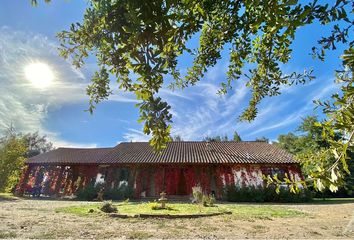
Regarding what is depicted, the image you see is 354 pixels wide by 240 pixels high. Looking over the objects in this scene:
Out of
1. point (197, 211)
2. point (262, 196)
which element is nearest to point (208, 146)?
point (262, 196)

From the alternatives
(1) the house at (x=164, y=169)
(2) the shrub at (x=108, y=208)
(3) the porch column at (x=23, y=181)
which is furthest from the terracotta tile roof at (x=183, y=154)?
(2) the shrub at (x=108, y=208)

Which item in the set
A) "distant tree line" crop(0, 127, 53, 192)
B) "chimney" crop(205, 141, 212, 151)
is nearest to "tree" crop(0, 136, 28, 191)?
"distant tree line" crop(0, 127, 53, 192)

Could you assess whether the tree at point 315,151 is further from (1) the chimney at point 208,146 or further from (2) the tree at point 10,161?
(2) the tree at point 10,161

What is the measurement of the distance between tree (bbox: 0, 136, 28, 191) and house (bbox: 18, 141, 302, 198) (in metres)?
1.27

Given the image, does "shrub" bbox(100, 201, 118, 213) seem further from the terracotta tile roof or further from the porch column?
the porch column

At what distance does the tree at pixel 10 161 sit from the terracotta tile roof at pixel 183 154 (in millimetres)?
1846

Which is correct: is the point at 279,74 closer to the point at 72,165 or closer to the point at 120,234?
the point at 120,234

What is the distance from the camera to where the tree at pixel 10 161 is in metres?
21.5

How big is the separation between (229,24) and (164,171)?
20.3m

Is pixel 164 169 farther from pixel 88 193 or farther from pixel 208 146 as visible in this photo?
pixel 88 193

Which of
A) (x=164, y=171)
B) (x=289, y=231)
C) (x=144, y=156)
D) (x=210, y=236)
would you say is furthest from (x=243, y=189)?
(x=210, y=236)

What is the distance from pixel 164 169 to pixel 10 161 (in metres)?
14.5

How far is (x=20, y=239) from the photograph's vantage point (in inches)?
215

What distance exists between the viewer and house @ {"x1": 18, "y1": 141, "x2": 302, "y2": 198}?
20.8 metres
